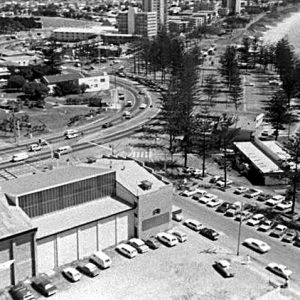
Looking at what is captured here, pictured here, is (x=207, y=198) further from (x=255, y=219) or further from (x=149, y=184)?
(x=149, y=184)

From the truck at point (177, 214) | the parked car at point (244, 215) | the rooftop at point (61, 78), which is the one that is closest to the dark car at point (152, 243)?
the truck at point (177, 214)

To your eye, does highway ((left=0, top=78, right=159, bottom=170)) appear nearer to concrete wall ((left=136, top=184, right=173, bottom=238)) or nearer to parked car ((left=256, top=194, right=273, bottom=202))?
concrete wall ((left=136, top=184, right=173, bottom=238))

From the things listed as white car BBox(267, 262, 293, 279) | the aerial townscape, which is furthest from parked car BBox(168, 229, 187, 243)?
white car BBox(267, 262, 293, 279)

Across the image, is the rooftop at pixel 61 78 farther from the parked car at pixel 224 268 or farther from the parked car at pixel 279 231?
the parked car at pixel 224 268

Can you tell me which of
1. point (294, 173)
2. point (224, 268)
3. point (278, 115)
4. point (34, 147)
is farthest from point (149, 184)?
point (278, 115)

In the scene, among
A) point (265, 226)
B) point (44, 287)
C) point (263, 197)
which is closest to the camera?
point (44, 287)
